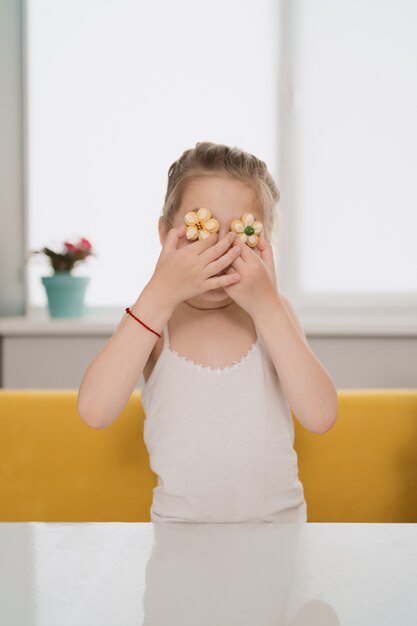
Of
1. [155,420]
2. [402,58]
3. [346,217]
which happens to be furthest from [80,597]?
[402,58]

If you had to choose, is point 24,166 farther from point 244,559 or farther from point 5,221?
point 244,559

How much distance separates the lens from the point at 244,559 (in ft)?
2.56

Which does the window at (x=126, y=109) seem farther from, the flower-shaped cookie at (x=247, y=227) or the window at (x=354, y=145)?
the flower-shaped cookie at (x=247, y=227)

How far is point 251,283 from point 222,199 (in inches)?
5.9

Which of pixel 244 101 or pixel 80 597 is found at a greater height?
pixel 244 101

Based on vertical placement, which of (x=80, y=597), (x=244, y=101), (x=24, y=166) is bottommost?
(x=80, y=597)

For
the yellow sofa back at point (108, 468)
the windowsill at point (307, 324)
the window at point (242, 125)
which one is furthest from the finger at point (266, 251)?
the window at point (242, 125)

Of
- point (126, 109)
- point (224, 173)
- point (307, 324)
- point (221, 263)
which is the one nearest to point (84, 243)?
point (126, 109)

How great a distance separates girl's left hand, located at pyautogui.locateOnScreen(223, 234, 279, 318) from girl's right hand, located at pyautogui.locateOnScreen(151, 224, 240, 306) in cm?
2

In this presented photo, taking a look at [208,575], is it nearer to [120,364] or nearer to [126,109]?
[120,364]

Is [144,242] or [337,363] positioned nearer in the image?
[337,363]

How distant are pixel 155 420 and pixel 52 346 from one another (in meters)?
1.66

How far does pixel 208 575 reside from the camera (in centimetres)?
73

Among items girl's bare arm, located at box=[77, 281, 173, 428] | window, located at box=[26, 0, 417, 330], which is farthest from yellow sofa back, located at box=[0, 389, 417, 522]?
window, located at box=[26, 0, 417, 330]
